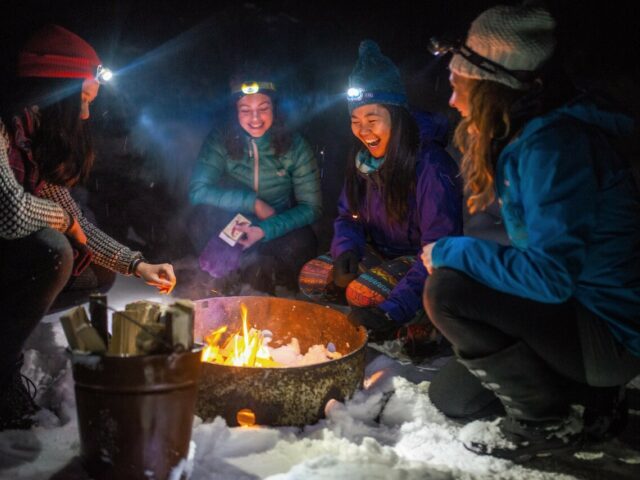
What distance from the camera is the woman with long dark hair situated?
8.53 feet

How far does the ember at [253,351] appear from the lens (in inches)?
130

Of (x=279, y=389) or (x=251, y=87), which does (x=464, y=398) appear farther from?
(x=251, y=87)

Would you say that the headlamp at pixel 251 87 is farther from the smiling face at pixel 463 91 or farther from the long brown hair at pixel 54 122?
the smiling face at pixel 463 91

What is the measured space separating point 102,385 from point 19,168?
1438 mm

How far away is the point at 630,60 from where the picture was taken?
18.1ft

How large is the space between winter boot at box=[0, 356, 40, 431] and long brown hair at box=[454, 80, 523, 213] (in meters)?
2.26

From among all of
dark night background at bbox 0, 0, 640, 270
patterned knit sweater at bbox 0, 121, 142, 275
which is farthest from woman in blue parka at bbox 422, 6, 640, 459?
dark night background at bbox 0, 0, 640, 270

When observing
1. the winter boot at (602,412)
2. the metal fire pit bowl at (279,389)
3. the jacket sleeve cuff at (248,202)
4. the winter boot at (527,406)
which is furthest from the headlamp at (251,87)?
the winter boot at (602,412)

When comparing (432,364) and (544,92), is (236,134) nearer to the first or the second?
(432,364)

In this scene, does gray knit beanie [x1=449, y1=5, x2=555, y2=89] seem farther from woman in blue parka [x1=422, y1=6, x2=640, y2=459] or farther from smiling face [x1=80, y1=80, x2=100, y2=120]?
smiling face [x1=80, y1=80, x2=100, y2=120]

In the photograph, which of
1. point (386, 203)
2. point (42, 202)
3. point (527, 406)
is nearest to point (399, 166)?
point (386, 203)

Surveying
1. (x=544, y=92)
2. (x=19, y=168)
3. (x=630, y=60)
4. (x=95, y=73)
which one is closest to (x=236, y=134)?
(x=95, y=73)

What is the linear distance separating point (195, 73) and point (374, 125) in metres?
3.07

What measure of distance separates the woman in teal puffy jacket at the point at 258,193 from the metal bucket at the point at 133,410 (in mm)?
2810
